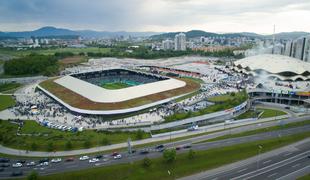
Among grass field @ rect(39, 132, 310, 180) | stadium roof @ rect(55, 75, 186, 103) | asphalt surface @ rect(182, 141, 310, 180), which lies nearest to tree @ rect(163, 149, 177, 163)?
grass field @ rect(39, 132, 310, 180)

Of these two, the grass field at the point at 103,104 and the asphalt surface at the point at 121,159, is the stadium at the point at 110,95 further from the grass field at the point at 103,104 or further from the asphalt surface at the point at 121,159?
the asphalt surface at the point at 121,159

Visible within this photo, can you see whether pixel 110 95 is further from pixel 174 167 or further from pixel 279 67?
pixel 279 67

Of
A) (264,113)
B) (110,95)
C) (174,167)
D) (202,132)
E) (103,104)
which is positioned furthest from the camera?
(110,95)

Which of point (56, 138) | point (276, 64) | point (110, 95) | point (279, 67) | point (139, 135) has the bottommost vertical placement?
point (56, 138)

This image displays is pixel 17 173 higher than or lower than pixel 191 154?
lower

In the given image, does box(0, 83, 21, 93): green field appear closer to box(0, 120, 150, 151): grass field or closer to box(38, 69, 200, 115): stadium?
box(38, 69, 200, 115): stadium

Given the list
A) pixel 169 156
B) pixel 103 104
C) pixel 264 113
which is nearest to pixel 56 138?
pixel 103 104

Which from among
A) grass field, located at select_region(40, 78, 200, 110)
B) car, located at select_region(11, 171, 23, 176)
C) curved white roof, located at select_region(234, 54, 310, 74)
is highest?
curved white roof, located at select_region(234, 54, 310, 74)
